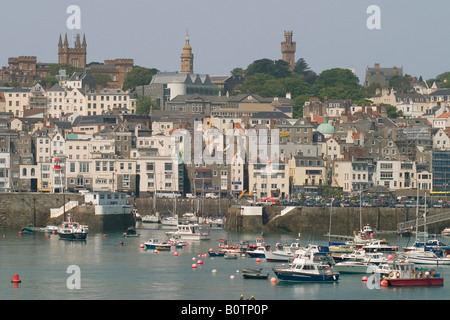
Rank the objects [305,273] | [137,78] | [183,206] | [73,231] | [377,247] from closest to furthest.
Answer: [305,273]
[377,247]
[73,231]
[183,206]
[137,78]

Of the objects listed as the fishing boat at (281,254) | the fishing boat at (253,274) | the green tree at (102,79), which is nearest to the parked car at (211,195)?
the fishing boat at (281,254)

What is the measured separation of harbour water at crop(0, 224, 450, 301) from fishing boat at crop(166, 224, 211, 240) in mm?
1728

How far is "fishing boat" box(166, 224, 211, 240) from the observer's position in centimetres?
9644

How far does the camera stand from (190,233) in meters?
96.5

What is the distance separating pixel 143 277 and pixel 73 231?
864 inches

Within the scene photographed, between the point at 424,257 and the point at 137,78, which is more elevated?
the point at 137,78

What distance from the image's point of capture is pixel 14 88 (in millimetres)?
176375

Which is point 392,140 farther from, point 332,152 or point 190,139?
point 190,139

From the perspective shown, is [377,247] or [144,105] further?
[144,105]

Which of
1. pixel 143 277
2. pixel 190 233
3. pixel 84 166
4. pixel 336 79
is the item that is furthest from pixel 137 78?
pixel 143 277

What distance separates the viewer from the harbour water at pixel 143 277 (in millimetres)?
66938

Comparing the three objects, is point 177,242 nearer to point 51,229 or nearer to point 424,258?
point 51,229

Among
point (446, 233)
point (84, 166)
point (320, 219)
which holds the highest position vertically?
point (84, 166)
